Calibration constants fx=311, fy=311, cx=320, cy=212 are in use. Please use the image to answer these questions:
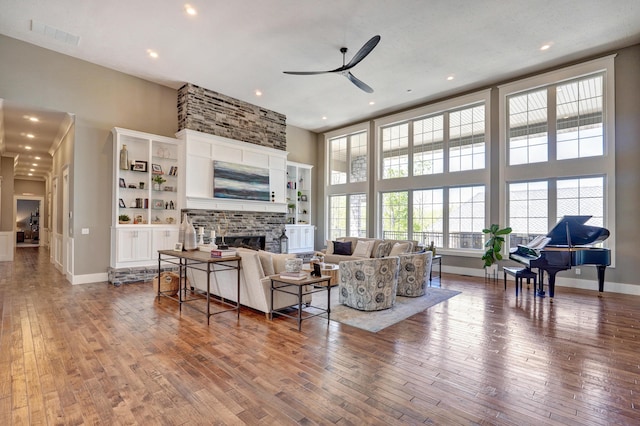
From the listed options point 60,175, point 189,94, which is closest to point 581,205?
point 189,94

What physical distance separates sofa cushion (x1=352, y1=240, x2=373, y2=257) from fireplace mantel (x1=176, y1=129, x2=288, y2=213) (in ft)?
9.38

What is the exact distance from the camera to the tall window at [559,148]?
237 inches

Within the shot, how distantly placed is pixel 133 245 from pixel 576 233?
8405mm

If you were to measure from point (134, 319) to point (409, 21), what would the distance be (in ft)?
19.3

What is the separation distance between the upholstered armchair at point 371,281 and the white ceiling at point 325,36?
371 centimetres

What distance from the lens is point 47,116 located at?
642cm

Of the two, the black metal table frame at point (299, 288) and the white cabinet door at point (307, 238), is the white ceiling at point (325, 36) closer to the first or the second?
the black metal table frame at point (299, 288)

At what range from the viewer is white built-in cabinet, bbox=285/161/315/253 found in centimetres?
1001

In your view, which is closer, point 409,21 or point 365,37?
point 409,21

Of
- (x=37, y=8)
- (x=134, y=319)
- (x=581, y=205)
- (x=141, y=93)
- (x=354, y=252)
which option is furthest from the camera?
(x=354, y=252)

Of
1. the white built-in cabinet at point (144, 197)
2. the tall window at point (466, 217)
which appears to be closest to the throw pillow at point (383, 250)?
the tall window at point (466, 217)

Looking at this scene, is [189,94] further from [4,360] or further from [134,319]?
[4,360]

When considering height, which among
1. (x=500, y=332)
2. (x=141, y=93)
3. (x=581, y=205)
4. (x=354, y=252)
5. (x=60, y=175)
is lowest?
(x=500, y=332)

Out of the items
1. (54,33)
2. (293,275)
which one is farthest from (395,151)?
(54,33)
